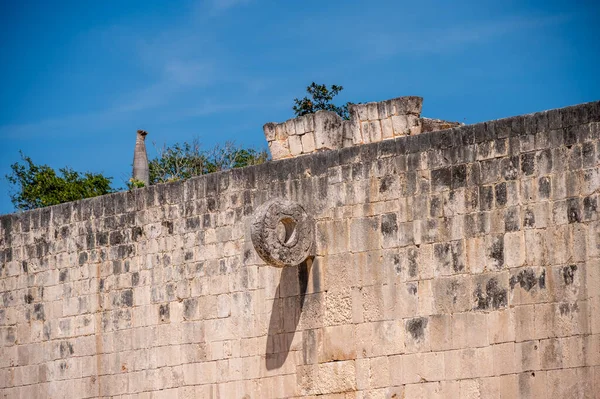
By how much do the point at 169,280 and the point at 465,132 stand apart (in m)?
4.20

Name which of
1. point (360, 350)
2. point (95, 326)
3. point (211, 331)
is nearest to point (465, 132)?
point (360, 350)

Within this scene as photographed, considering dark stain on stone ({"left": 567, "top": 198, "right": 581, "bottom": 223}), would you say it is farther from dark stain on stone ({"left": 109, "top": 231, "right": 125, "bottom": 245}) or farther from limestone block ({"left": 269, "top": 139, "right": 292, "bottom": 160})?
dark stain on stone ({"left": 109, "top": 231, "right": 125, "bottom": 245})

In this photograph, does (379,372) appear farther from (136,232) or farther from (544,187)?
(136,232)

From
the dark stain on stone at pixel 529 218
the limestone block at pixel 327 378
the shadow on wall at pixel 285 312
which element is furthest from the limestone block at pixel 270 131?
the dark stain on stone at pixel 529 218

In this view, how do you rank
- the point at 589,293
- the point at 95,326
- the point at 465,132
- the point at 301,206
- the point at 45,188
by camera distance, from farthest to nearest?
the point at 45,188, the point at 95,326, the point at 301,206, the point at 465,132, the point at 589,293

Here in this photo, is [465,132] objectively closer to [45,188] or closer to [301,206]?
[301,206]

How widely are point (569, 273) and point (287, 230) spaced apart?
3.11 meters

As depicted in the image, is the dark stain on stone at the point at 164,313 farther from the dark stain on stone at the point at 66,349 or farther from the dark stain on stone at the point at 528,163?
the dark stain on stone at the point at 528,163

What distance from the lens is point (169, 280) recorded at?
14.6 metres

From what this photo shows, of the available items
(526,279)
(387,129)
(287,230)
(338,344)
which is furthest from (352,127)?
(526,279)

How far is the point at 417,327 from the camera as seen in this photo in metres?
12.3

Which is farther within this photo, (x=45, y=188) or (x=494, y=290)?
(x=45, y=188)

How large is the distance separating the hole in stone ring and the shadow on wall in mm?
434

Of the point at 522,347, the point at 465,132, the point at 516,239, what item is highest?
the point at 465,132
